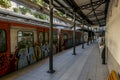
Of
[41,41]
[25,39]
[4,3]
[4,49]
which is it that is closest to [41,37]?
[41,41]

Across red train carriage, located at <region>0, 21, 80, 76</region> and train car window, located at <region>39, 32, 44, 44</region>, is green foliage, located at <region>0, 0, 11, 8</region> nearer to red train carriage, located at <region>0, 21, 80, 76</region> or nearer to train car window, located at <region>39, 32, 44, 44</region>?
red train carriage, located at <region>0, 21, 80, 76</region>

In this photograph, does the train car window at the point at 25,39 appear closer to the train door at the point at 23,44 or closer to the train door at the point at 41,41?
the train door at the point at 23,44

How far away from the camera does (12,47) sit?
595 centimetres

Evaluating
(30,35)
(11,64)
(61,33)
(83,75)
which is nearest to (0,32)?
(11,64)

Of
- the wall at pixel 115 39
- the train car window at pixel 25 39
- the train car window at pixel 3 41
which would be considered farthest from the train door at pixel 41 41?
the wall at pixel 115 39

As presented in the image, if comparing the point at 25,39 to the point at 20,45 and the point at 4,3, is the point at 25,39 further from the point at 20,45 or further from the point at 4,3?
the point at 4,3

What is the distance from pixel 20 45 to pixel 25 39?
1.41ft

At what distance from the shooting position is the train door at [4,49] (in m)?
5.31

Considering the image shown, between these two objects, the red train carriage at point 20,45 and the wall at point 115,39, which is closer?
the wall at point 115,39

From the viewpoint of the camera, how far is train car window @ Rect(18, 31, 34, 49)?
21.2 ft

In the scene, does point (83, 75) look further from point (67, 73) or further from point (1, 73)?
point (1, 73)

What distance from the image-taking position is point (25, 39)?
6820 mm

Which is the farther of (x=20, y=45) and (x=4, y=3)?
(x=4, y=3)

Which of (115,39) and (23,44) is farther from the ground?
(115,39)
